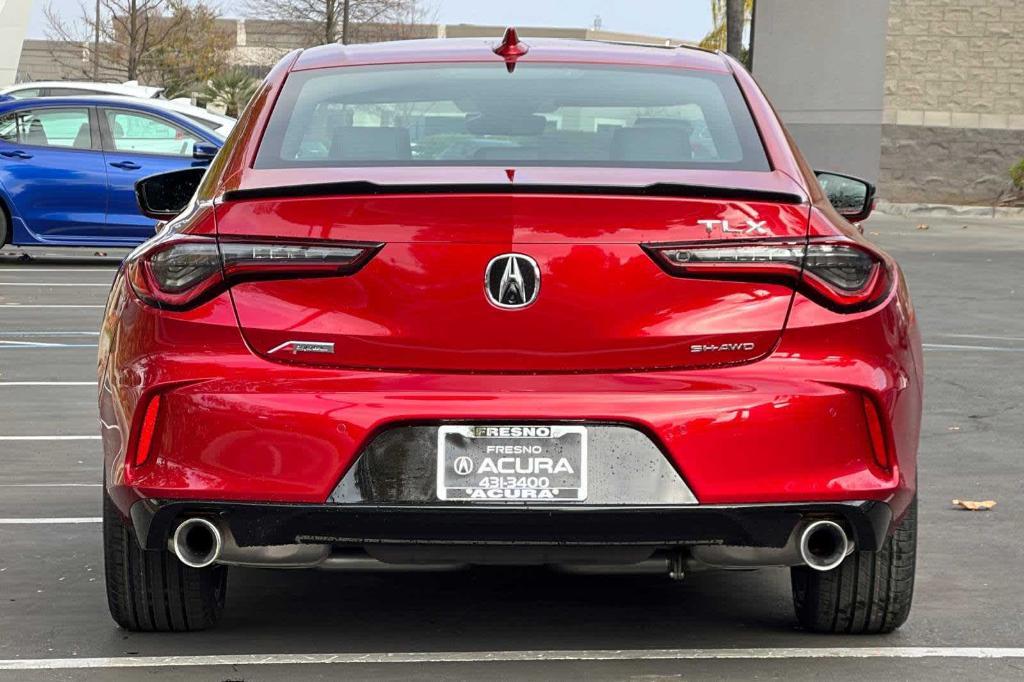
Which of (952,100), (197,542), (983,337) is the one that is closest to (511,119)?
(197,542)

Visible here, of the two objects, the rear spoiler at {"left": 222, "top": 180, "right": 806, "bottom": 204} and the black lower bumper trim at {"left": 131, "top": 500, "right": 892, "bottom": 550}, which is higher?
the rear spoiler at {"left": 222, "top": 180, "right": 806, "bottom": 204}

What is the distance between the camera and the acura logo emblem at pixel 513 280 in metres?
4.12

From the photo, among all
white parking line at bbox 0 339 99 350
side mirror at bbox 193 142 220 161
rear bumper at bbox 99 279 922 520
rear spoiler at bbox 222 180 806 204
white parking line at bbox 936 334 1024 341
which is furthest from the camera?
side mirror at bbox 193 142 220 161

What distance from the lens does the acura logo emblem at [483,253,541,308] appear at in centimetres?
412

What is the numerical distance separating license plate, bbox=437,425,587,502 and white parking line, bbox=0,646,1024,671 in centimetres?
68

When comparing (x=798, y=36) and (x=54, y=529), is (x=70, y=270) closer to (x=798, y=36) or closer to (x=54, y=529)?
(x=54, y=529)

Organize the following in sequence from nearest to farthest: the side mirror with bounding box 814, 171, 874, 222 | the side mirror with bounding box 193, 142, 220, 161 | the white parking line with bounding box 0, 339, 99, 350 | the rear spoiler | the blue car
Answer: the rear spoiler < the side mirror with bounding box 814, 171, 874, 222 < the white parking line with bounding box 0, 339, 99, 350 < the side mirror with bounding box 193, 142, 220, 161 < the blue car

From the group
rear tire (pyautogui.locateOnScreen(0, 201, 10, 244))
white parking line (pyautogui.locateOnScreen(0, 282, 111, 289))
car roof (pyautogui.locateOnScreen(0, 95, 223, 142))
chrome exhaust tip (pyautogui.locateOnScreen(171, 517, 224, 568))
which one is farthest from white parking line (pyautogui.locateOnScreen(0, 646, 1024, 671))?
rear tire (pyautogui.locateOnScreen(0, 201, 10, 244))

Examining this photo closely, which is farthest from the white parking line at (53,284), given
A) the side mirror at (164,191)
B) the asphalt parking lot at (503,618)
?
the side mirror at (164,191)

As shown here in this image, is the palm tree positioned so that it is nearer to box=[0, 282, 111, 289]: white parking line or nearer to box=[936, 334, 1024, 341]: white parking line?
box=[0, 282, 111, 289]: white parking line

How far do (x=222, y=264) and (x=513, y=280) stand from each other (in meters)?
0.66

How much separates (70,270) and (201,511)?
14.3 m

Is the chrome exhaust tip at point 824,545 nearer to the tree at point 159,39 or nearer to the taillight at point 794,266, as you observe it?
the taillight at point 794,266

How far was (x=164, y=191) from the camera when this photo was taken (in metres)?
5.88
